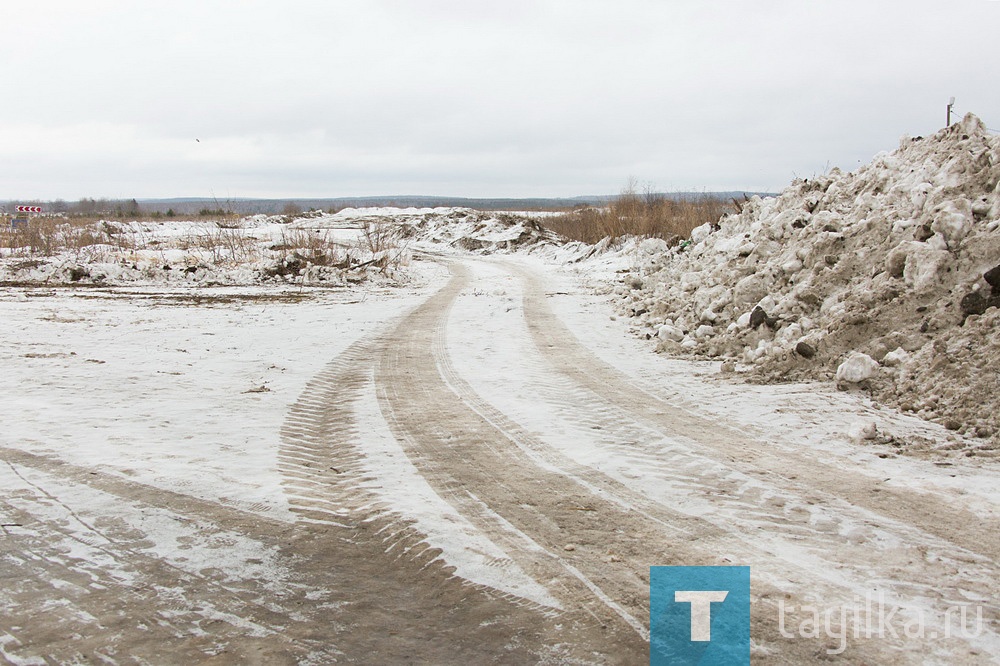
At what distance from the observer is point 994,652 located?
2.35 metres

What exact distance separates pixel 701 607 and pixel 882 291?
5130mm

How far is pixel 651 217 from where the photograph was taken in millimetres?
24625

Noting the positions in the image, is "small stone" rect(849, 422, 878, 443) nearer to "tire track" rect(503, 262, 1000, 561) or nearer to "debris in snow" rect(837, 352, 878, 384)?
"tire track" rect(503, 262, 1000, 561)

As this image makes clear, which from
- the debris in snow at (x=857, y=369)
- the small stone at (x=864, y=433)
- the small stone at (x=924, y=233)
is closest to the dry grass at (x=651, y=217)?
the small stone at (x=924, y=233)

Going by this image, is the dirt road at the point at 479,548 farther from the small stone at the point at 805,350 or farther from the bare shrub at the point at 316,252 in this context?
the bare shrub at the point at 316,252

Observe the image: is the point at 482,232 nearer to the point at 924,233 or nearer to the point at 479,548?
the point at 924,233

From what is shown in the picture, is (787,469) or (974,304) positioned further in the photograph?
(974,304)

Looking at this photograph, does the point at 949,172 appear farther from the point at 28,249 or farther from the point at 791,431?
the point at 28,249

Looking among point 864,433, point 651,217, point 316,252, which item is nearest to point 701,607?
point 864,433

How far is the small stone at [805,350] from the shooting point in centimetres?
659

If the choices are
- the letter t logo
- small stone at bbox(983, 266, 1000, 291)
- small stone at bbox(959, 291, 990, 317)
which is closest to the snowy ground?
the letter t logo

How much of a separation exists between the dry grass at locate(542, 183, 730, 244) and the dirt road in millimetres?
17069

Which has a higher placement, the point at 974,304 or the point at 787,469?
the point at 974,304

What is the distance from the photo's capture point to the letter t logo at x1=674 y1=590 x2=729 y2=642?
2531 millimetres
